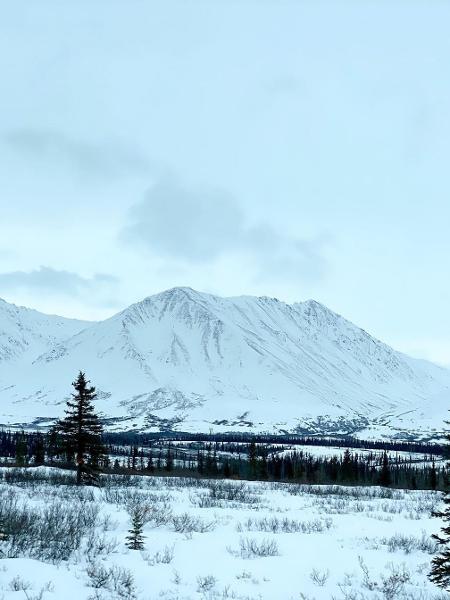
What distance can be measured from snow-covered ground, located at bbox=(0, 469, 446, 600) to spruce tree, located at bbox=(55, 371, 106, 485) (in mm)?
11306

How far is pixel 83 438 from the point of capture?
34.6 meters

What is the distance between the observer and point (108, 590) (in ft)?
34.1

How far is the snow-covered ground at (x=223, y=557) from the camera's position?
10.6m

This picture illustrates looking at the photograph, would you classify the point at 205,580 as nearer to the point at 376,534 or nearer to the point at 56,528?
the point at 56,528

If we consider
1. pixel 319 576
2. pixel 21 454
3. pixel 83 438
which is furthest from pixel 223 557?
pixel 21 454

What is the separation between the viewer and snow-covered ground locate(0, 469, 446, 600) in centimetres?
1063

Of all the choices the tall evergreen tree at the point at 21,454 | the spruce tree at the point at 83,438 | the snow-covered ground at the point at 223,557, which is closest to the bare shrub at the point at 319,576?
the snow-covered ground at the point at 223,557

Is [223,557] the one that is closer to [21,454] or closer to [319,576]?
[319,576]

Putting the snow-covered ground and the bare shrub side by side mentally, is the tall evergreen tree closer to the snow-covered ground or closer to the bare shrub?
the snow-covered ground

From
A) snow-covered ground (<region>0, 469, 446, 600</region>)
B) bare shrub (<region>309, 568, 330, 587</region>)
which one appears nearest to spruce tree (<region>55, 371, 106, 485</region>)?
snow-covered ground (<region>0, 469, 446, 600</region>)

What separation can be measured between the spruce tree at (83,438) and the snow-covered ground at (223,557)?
1131cm

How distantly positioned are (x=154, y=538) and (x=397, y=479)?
116m

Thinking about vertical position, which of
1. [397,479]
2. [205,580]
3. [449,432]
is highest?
[449,432]

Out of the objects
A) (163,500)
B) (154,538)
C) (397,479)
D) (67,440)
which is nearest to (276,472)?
(397,479)
